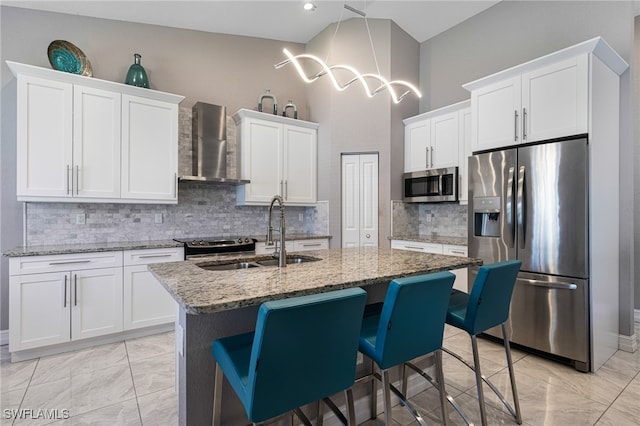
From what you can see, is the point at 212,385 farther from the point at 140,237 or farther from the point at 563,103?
the point at 563,103

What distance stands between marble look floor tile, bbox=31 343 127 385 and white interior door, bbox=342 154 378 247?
281 centimetres

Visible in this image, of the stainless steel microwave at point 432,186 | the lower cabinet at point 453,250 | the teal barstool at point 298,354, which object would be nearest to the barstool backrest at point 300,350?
the teal barstool at point 298,354

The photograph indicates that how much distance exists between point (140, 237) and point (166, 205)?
460 millimetres

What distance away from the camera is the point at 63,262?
111 inches

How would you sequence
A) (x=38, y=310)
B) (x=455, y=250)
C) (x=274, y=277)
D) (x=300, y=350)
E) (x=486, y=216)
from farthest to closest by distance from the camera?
(x=455, y=250), (x=486, y=216), (x=38, y=310), (x=274, y=277), (x=300, y=350)

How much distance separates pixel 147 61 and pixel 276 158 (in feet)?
6.12

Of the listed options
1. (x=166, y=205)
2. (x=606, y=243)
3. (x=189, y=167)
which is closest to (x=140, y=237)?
(x=166, y=205)

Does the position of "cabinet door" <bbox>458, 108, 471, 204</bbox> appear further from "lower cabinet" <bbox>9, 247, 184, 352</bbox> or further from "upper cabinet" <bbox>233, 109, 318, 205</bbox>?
"lower cabinet" <bbox>9, 247, 184, 352</bbox>

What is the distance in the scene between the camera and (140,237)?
146 inches

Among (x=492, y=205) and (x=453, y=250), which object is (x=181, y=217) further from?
(x=492, y=205)

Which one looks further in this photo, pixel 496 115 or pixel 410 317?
pixel 496 115

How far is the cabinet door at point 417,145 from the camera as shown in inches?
168

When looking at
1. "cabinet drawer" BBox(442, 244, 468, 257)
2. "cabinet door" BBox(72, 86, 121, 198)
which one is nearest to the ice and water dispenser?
"cabinet drawer" BBox(442, 244, 468, 257)

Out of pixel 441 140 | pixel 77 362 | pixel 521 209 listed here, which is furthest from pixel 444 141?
pixel 77 362
